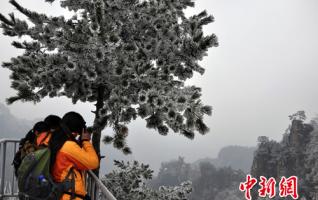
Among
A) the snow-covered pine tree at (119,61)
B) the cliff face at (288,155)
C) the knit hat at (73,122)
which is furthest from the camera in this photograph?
the cliff face at (288,155)

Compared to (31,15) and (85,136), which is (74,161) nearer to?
(85,136)

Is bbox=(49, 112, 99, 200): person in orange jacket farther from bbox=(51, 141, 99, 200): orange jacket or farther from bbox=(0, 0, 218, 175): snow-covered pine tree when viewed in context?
bbox=(0, 0, 218, 175): snow-covered pine tree

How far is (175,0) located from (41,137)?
16.5ft

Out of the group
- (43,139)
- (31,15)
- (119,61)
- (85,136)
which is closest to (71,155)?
(85,136)

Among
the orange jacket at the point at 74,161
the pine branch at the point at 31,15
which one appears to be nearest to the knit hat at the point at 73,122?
the orange jacket at the point at 74,161

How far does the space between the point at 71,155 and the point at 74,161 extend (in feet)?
0.23

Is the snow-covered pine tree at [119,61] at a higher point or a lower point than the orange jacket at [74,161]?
higher

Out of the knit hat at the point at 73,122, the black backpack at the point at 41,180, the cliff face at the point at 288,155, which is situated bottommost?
the black backpack at the point at 41,180

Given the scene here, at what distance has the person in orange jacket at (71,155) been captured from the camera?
3674 mm

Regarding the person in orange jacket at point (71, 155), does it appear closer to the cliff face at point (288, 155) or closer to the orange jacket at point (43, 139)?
the orange jacket at point (43, 139)

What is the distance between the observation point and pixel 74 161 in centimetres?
370

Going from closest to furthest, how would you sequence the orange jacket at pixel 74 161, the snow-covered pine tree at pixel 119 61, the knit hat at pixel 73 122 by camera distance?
1. the orange jacket at pixel 74 161
2. the knit hat at pixel 73 122
3. the snow-covered pine tree at pixel 119 61

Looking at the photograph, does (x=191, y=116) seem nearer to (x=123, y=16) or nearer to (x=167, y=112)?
(x=167, y=112)

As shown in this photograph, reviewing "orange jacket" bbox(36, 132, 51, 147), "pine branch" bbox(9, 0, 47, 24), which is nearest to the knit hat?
"orange jacket" bbox(36, 132, 51, 147)
